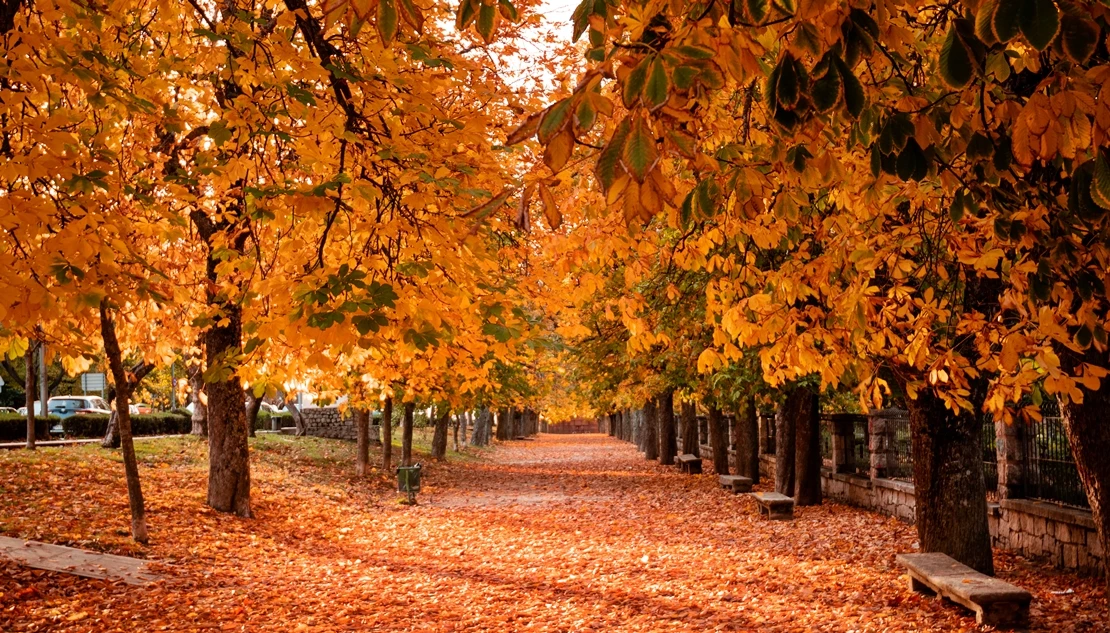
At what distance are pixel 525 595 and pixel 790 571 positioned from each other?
3.25 metres

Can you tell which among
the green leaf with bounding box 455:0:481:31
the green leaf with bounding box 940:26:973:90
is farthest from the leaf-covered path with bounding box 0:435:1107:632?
the green leaf with bounding box 455:0:481:31

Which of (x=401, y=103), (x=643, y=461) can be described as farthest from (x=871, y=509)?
(x=643, y=461)

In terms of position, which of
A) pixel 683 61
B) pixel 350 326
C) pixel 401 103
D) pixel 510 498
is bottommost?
pixel 510 498

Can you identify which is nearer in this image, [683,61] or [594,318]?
[683,61]

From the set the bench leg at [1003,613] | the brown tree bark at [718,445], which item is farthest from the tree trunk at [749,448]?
the bench leg at [1003,613]

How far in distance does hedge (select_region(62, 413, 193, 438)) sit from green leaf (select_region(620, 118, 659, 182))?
32009 millimetres

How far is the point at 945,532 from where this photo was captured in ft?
30.1

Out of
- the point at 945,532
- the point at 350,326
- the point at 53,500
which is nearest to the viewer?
the point at 350,326

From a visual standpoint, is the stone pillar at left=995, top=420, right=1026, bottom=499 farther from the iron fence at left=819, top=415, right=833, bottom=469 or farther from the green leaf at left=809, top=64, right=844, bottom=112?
the green leaf at left=809, top=64, right=844, bottom=112

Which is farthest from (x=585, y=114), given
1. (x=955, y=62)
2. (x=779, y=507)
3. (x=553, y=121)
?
(x=779, y=507)

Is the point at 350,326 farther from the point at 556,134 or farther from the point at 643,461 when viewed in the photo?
the point at 643,461

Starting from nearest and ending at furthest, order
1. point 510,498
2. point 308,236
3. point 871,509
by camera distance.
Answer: point 308,236, point 871,509, point 510,498

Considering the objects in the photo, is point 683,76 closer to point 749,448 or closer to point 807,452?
point 807,452

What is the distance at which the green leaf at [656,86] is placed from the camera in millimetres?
1987
